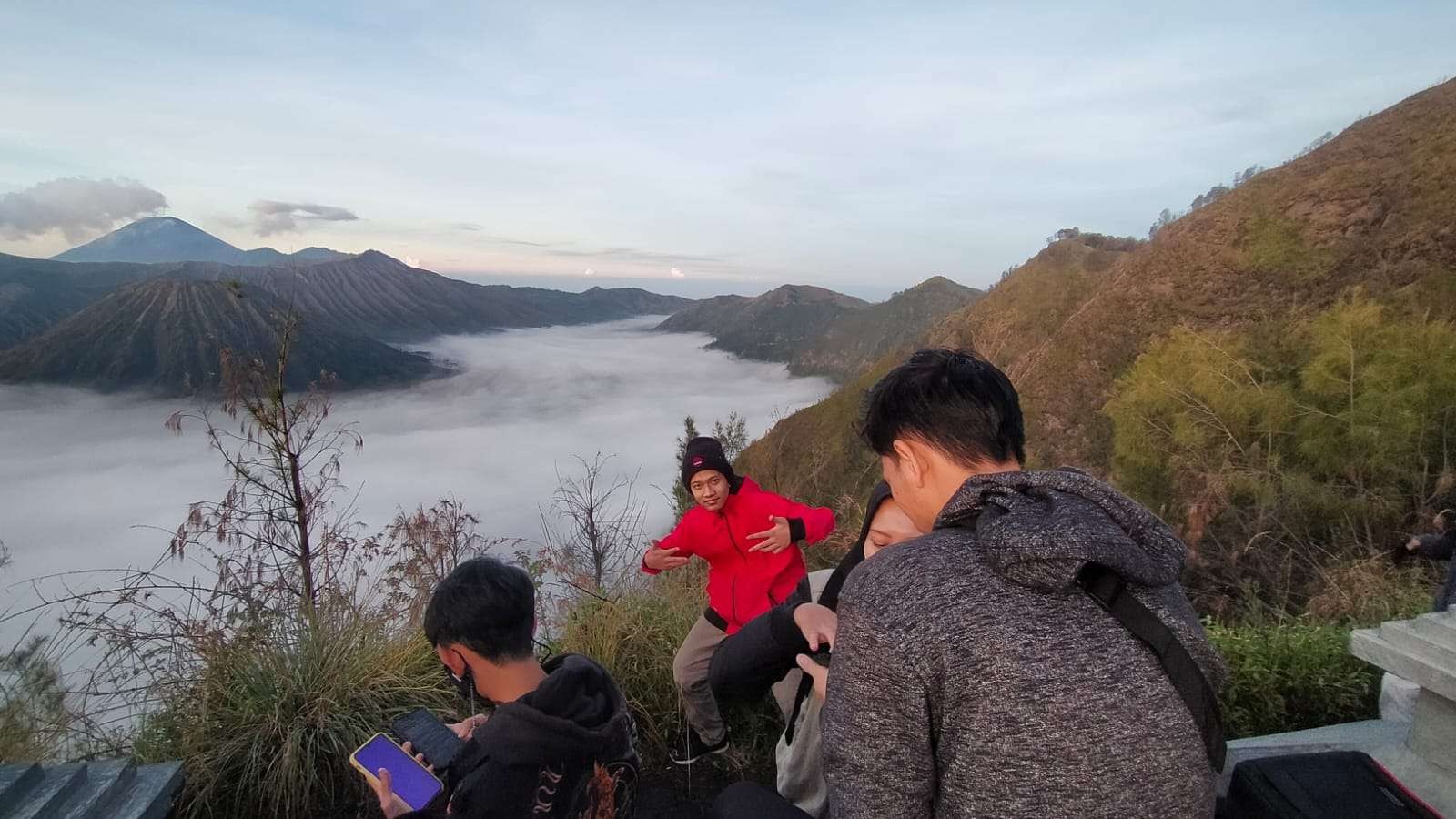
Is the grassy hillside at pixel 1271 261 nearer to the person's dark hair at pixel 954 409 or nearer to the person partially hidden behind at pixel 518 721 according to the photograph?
the person partially hidden behind at pixel 518 721

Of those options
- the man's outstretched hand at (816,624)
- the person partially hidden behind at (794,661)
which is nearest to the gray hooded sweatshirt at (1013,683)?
the man's outstretched hand at (816,624)

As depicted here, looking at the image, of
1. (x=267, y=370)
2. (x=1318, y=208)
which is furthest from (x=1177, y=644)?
(x=1318, y=208)

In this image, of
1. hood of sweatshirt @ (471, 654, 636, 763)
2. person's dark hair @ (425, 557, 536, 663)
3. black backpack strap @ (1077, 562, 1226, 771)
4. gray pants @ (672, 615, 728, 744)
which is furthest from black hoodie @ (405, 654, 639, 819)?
black backpack strap @ (1077, 562, 1226, 771)

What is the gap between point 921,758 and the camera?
3.64 ft

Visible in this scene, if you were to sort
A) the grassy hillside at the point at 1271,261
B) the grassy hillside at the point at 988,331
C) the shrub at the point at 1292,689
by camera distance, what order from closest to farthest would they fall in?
the shrub at the point at 1292,689
the grassy hillside at the point at 1271,261
the grassy hillside at the point at 988,331

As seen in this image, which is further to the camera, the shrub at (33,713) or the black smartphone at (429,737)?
the shrub at (33,713)

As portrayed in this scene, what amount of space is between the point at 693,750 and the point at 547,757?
1537mm

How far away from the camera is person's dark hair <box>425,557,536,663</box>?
1.78 m

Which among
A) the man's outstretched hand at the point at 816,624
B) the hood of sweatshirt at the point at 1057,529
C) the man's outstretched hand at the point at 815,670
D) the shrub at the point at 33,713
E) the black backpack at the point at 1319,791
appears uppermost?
the hood of sweatshirt at the point at 1057,529

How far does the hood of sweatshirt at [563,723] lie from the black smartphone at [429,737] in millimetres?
223

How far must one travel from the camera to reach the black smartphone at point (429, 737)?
1812mm

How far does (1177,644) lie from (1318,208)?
3248cm

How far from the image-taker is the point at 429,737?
6.10 ft

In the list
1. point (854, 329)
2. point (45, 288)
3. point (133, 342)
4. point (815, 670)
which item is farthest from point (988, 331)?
point (45, 288)
